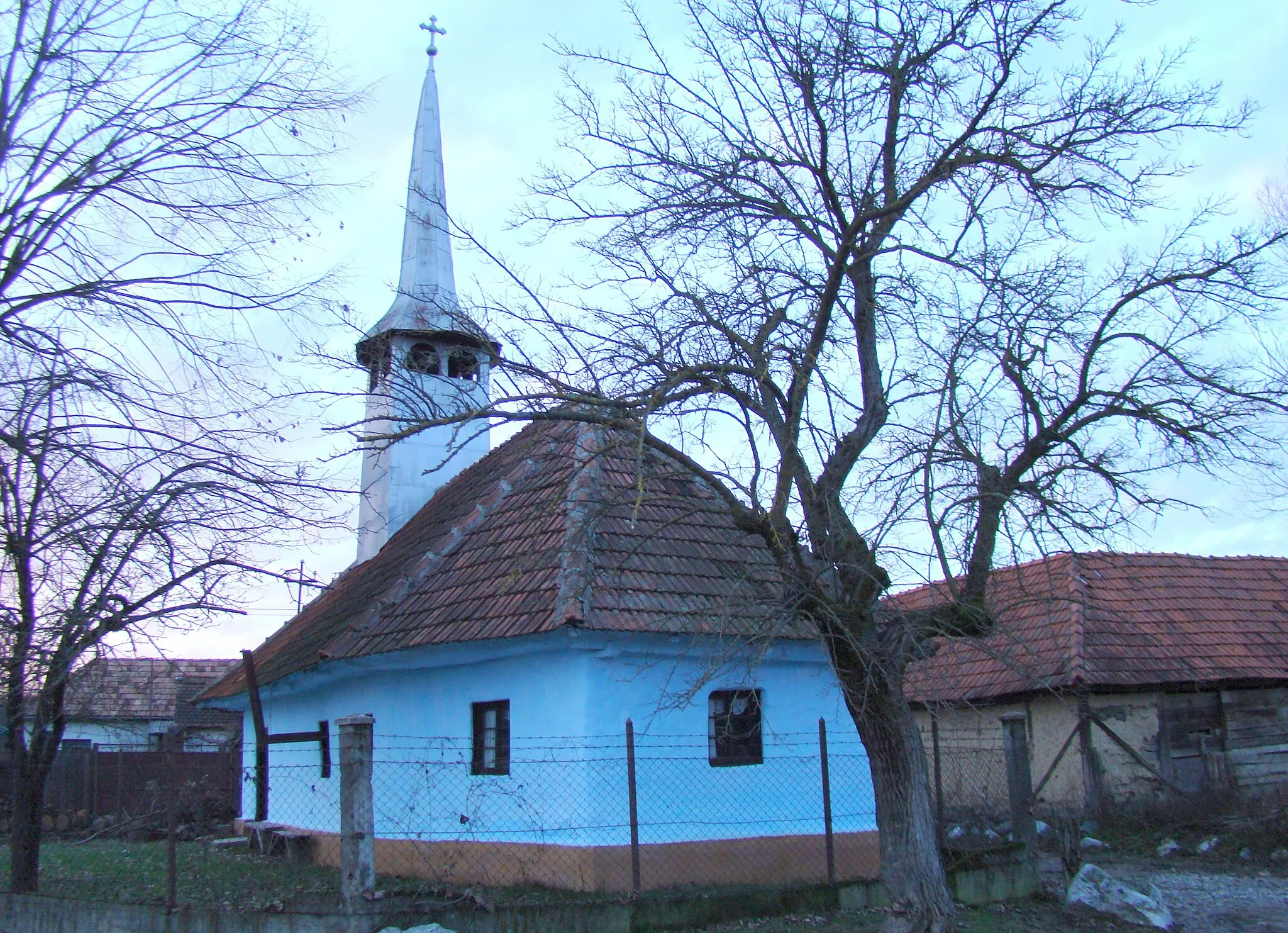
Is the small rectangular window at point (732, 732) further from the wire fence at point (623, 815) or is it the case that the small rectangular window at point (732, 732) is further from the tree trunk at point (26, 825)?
the tree trunk at point (26, 825)

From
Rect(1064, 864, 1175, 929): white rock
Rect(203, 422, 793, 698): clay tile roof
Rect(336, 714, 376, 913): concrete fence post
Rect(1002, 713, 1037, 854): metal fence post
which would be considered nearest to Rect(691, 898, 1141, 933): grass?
Rect(1064, 864, 1175, 929): white rock

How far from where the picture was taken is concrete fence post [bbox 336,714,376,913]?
761 cm

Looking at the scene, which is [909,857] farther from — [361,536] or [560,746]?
[361,536]

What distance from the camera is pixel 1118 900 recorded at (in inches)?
374

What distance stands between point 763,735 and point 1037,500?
462 cm

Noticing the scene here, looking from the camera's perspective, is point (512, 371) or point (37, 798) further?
point (37, 798)

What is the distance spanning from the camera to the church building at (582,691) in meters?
9.97

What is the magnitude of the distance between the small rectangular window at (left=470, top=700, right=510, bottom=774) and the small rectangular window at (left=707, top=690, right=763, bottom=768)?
2025 millimetres

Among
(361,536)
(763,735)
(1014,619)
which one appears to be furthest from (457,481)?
(1014,619)

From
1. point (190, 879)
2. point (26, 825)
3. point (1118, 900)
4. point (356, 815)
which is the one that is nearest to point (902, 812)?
point (1118, 900)

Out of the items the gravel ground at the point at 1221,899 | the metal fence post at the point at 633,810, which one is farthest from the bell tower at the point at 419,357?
the gravel ground at the point at 1221,899

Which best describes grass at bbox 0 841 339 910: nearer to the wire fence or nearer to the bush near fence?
the wire fence

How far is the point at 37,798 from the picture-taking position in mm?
10281

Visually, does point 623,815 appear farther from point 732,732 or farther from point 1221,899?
point 1221,899
